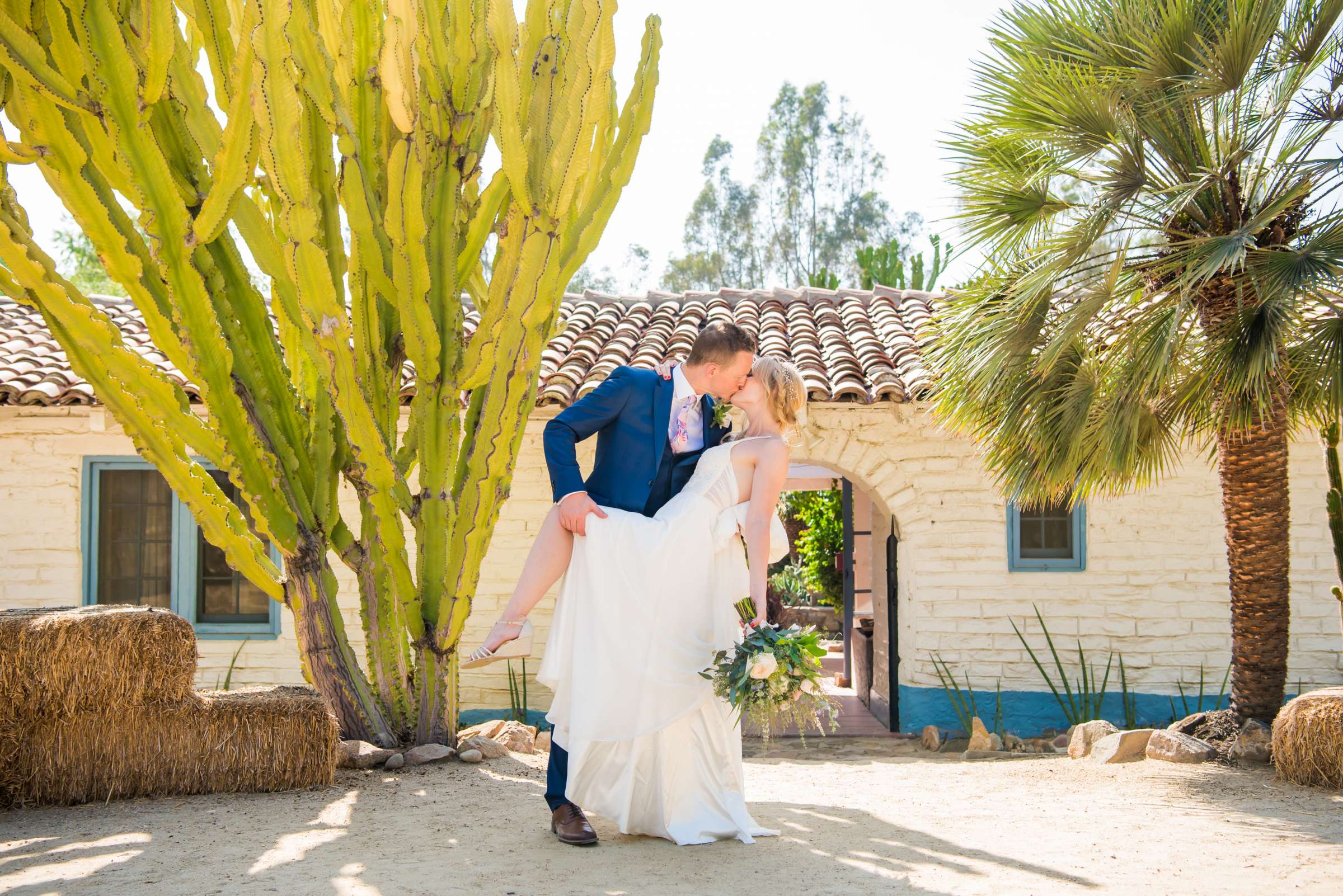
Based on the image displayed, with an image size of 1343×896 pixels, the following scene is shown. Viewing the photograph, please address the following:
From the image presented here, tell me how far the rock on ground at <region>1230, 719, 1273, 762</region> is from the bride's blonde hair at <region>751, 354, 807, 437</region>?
3.69 meters

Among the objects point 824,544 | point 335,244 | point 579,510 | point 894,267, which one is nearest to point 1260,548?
point 579,510

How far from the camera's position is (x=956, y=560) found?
8.27 m

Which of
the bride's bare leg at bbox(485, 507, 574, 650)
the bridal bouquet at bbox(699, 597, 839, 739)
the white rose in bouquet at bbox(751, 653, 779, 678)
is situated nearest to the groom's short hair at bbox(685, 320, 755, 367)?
the bride's bare leg at bbox(485, 507, 574, 650)

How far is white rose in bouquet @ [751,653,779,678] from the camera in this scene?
3594mm

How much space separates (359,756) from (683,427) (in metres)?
2.63

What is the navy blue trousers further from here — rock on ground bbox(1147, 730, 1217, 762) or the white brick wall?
the white brick wall

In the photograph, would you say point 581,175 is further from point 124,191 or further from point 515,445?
point 124,191

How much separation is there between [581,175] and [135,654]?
3.06 meters

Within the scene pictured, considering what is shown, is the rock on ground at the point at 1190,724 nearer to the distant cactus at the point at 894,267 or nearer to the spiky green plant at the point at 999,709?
the spiky green plant at the point at 999,709

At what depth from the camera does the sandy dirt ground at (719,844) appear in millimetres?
3516

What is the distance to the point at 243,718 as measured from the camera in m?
5.05

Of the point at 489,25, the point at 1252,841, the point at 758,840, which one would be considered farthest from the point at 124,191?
the point at 1252,841

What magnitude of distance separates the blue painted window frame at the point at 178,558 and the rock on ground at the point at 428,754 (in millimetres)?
3213

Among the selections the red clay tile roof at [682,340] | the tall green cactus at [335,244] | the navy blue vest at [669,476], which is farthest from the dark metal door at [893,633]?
the navy blue vest at [669,476]
